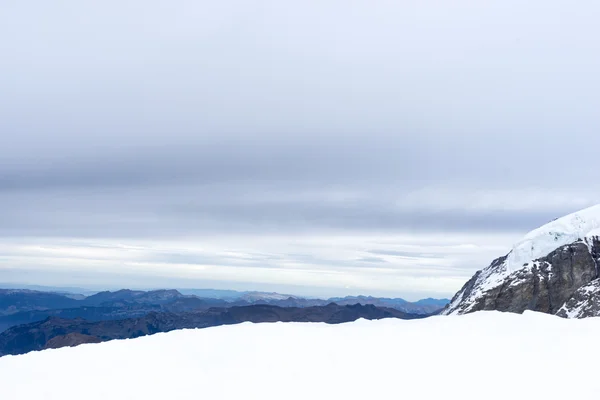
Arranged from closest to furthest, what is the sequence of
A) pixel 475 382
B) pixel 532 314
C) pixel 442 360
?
pixel 475 382
pixel 442 360
pixel 532 314

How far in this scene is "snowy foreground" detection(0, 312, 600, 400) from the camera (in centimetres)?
1950

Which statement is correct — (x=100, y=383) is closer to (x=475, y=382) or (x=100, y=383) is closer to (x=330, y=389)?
(x=330, y=389)

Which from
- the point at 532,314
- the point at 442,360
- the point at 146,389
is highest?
the point at 532,314

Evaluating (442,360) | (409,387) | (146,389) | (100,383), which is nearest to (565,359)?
(442,360)

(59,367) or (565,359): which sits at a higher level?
(565,359)

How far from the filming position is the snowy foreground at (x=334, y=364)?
19500 millimetres

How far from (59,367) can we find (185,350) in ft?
15.3

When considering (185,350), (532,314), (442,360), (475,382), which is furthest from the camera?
(532,314)

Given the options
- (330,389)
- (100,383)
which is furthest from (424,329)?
(100,383)

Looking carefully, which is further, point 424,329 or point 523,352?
point 424,329

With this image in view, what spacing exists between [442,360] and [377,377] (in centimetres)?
259

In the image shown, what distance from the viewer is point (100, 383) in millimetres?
20703

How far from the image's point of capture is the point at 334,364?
21.2 m

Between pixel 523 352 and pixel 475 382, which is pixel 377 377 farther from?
pixel 523 352
